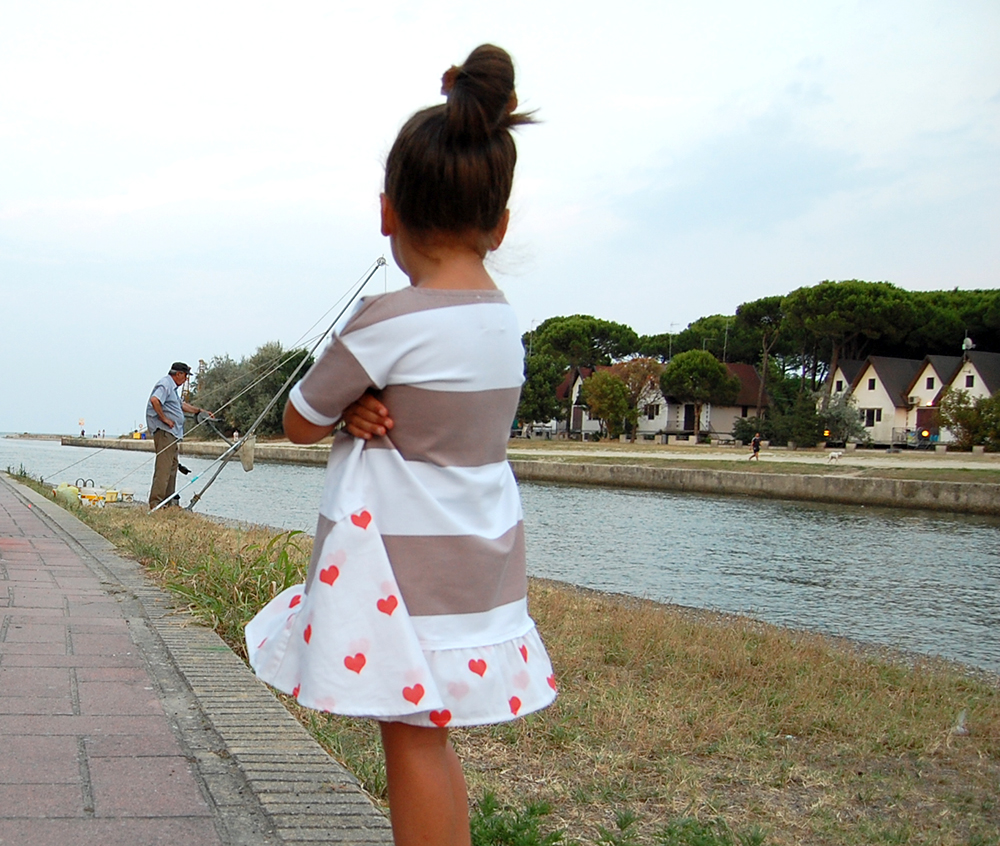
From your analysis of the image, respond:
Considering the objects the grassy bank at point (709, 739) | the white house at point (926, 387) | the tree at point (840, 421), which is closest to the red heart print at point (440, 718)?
the grassy bank at point (709, 739)

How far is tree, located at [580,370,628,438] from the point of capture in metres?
59.5

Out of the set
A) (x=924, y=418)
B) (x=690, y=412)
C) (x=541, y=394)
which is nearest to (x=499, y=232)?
(x=924, y=418)

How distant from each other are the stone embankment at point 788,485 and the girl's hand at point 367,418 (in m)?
23.8

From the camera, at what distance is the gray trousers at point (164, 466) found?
1103 cm

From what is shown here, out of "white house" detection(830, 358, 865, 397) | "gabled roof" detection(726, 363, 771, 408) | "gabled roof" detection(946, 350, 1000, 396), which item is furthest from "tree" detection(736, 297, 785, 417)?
"gabled roof" detection(946, 350, 1000, 396)

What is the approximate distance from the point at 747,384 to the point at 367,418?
2796 inches

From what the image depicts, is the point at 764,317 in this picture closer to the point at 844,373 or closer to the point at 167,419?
the point at 844,373

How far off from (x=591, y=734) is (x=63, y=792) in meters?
1.84

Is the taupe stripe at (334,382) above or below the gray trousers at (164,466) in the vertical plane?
above

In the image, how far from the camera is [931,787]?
11.5ft

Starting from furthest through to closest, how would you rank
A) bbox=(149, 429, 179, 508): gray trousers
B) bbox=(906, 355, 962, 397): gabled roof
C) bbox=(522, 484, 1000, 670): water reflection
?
1. bbox=(906, 355, 962, 397): gabled roof
2. bbox=(149, 429, 179, 508): gray trousers
3. bbox=(522, 484, 1000, 670): water reflection

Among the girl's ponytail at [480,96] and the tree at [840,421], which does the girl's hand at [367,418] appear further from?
the tree at [840,421]

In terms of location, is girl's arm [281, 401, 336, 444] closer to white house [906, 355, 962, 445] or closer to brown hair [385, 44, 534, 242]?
brown hair [385, 44, 534, 242]

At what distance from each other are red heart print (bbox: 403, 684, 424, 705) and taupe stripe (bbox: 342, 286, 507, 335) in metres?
0.57
